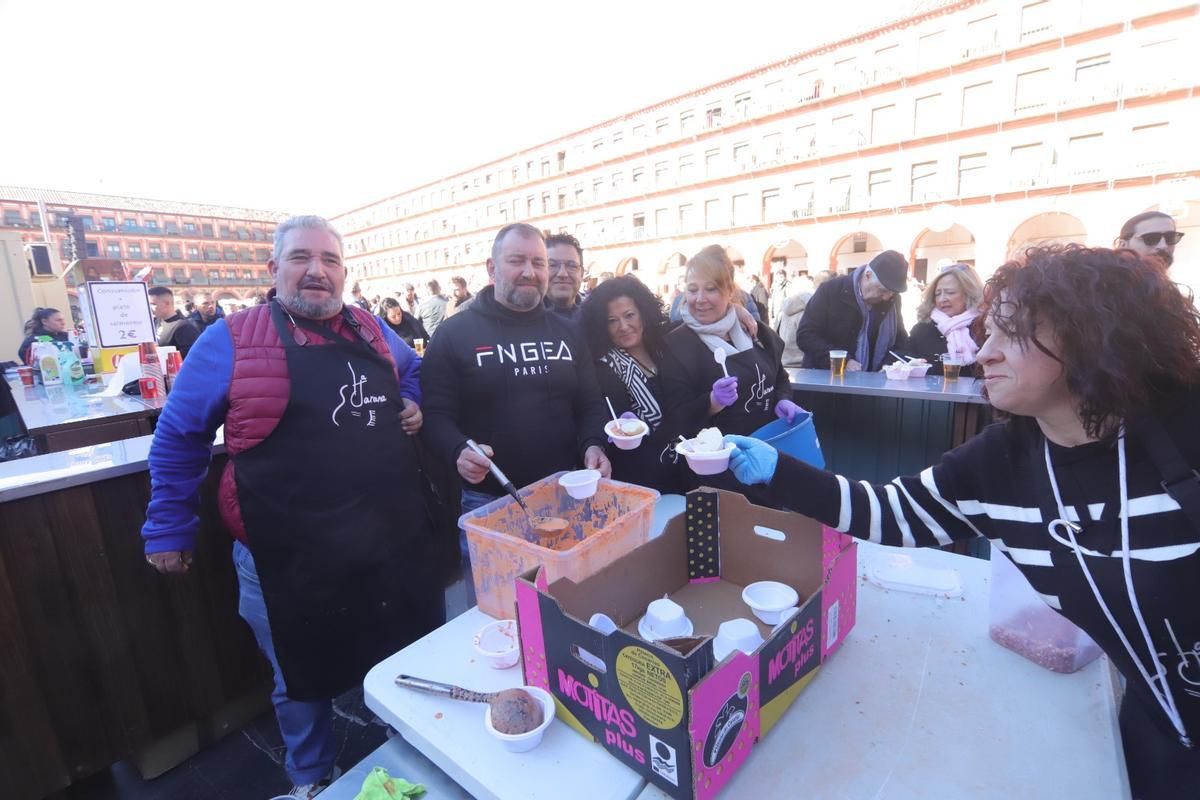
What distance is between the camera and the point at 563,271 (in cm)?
373

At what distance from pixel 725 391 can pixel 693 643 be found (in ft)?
5.77

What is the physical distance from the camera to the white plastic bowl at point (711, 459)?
154 cm

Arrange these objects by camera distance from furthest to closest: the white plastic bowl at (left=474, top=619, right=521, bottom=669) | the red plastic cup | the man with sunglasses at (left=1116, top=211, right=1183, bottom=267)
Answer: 1. the red plastic cup
2. the man with sunglasses at (left=1116, top=211, right=1183, bottom=267)
3. the white plastic bowl at (left=474, top=619, right=521, bottom=669)

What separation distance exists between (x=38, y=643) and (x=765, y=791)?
9.15ft

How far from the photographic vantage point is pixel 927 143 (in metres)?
23.0

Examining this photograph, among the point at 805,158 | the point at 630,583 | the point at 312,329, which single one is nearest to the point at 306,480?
the point at 312,329

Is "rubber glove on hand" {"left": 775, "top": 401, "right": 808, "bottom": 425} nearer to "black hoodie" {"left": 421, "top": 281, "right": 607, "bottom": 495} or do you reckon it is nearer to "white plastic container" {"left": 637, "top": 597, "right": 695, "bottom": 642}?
"black hoodie" {"left": 421, "top": 281, "right": 607, "bottom": 495}

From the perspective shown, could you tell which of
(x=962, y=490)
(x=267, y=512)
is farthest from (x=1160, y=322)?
(x=267, y=512)

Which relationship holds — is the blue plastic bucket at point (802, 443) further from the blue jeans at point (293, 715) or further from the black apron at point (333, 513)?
the blue jeans at point (293, 715)

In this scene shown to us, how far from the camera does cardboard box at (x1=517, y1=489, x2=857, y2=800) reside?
0.90 metres

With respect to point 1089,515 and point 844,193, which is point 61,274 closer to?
point 1089,515

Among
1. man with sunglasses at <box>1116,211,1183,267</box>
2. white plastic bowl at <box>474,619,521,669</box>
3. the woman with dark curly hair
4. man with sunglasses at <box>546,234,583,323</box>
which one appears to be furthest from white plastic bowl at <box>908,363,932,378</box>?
white plastic bowl at <box>474,619,521,669</box>

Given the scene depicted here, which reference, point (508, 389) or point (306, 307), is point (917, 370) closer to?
point (508, 389)

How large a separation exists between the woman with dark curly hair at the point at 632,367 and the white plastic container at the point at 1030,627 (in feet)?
5.30
